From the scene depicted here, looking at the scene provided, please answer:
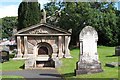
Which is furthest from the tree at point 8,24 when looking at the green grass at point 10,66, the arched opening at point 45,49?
the green grass at point 10,66

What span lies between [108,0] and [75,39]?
28.5 ft

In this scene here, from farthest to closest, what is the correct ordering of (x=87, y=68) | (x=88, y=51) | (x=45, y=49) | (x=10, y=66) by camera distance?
(x=45, y=49) → (x=10, y=66) → (x=88, y=51) → (x=87, y=68)

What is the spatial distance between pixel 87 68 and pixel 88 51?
95cm

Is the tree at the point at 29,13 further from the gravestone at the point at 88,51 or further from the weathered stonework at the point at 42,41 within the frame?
the gravestone at the point at 88,51

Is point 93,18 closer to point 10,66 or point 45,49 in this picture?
point 45,49

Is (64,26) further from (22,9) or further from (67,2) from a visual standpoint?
(22,9)

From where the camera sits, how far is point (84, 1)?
52.5m

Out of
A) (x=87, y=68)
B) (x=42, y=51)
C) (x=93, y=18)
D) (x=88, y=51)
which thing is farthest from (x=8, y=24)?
(x=87, y=68)

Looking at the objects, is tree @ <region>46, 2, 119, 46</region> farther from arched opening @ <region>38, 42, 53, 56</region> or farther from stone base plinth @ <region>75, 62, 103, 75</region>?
stone base plinth @ <region>75, 62, 103, 75</region>

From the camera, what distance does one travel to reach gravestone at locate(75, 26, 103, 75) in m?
18.2

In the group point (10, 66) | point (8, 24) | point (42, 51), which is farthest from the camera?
point (8, 24)

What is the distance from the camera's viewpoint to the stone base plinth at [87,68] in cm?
1814

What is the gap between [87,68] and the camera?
59.9 feet

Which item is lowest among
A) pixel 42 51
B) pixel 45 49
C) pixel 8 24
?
pixel 42 51
